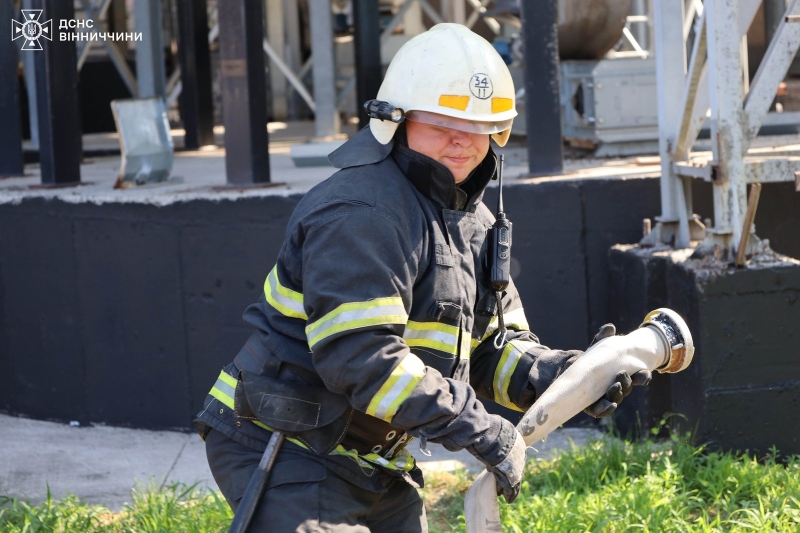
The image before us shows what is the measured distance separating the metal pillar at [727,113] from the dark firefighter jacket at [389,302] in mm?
1972

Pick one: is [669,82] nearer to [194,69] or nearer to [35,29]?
[35,29]

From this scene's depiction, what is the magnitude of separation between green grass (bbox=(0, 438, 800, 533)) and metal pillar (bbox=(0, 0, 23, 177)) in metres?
3.10

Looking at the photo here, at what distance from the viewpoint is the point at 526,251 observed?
5219 millimetres

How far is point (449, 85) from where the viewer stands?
2.54 meters

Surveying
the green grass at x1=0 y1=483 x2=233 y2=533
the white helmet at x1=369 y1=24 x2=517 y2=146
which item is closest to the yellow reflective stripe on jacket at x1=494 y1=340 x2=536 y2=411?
the white helmet at x1=369 y1=24 x2=517 y2=146

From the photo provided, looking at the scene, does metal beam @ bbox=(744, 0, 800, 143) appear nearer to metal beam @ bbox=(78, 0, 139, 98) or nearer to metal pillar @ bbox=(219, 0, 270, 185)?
metal pillar @ bbox=(219, 0, 270, 185)

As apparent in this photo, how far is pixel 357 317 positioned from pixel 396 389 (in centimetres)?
18

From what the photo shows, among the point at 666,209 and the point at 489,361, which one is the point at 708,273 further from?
the point at 489,361

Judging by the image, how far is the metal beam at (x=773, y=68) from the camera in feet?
14.5

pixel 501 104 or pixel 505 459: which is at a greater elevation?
pixel 501 104

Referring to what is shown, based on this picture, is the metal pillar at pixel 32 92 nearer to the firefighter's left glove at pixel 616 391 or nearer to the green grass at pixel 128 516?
the green grass at pixel 128 516

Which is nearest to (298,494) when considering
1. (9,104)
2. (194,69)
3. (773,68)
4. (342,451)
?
(342,451)

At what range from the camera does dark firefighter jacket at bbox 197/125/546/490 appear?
2322 millimetres

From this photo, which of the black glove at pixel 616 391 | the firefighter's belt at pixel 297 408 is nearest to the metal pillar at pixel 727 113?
the black glove at pixel 616 391
